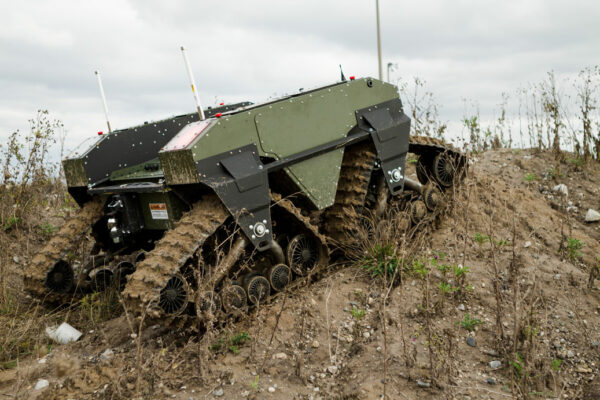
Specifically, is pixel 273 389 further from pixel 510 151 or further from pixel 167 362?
pixel 510 151

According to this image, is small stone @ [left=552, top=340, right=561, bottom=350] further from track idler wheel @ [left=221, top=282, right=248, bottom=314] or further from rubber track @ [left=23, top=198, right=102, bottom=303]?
rubber track @ [left=23, top=198, right=102, bottom=303]

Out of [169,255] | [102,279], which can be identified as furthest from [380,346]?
[102,279]

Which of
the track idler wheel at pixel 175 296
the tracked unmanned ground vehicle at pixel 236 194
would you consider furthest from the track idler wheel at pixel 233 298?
the track idler wheel at pixel 175 296

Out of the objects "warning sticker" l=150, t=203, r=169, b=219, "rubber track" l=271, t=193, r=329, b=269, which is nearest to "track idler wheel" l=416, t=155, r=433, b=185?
"rubber track" l=271, t=193, r=329, b=269

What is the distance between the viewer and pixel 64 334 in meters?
5.26

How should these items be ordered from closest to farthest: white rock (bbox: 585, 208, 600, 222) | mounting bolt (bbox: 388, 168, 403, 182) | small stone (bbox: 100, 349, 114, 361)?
small stone (bbox: 100, 349, 114, 361) → mounting bolt (bbox: 388, 168, 403, 182) → white rock (bbox: 585, 208, 600, 222)

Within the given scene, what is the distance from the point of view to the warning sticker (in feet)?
16.6

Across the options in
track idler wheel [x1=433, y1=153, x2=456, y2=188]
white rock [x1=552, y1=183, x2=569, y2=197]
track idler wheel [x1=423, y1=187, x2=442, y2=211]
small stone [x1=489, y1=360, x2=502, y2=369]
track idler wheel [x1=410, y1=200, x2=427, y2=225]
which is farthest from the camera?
white rock [x1=552, y1=183, x2=569, y2=197]

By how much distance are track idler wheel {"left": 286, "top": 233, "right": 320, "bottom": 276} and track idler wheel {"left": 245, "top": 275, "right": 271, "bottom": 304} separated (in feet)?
1.04

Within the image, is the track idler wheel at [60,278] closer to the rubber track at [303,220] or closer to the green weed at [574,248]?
the rubber track at [303,220]

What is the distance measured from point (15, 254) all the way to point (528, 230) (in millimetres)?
6590

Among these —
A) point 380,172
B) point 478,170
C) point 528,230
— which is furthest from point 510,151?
point 380,172

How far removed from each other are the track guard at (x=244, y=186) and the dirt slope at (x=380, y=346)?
68 cm

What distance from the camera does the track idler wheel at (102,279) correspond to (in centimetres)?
Result: 615
